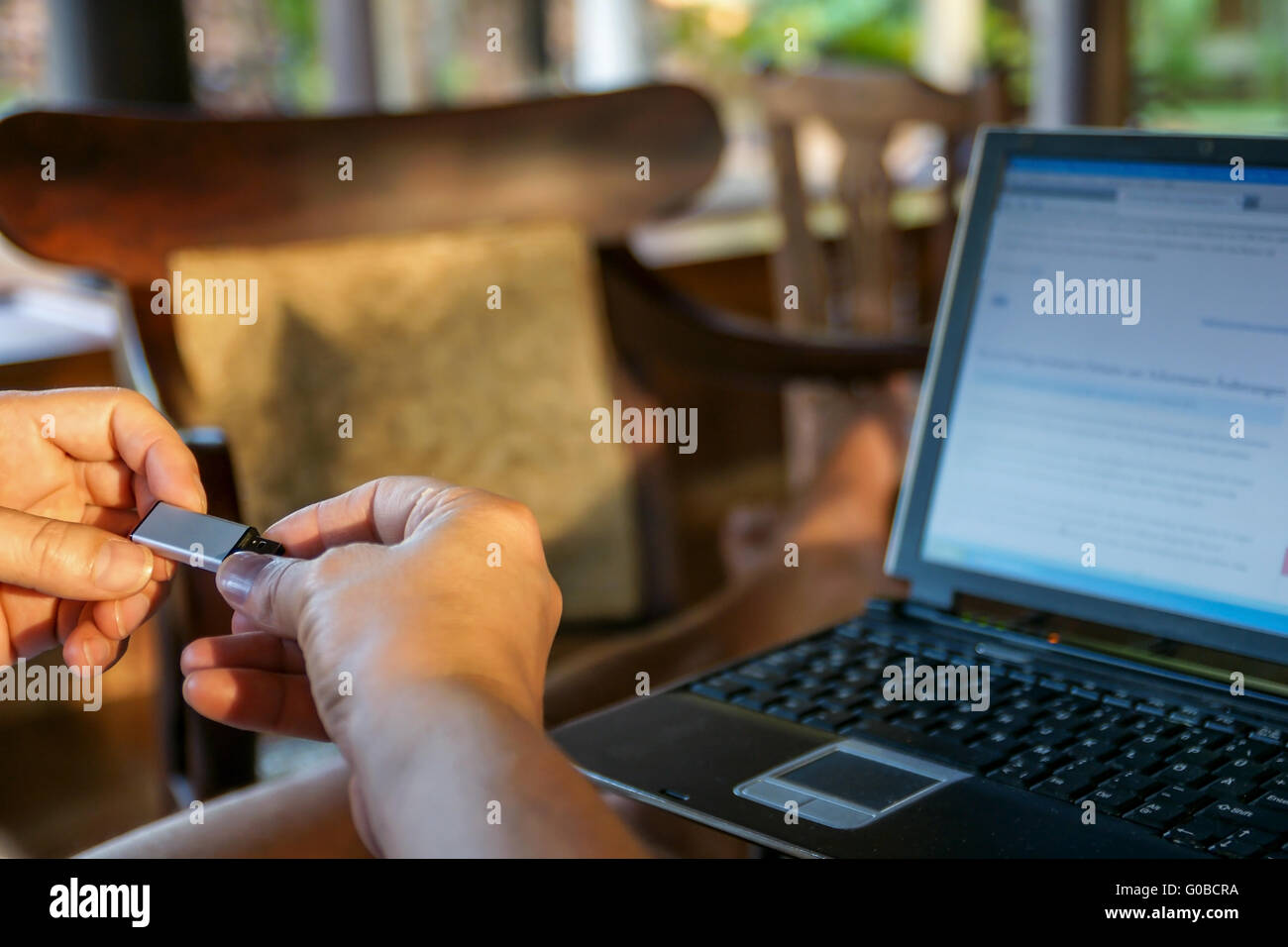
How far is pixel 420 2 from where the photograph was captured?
3.08m

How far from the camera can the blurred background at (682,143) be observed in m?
1.44

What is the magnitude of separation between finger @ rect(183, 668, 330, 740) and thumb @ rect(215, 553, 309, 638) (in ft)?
0.09

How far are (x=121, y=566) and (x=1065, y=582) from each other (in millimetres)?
498

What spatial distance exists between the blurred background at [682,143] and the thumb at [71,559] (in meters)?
0.48

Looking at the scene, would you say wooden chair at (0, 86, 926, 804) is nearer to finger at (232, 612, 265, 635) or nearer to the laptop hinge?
finger at (232, 612, 265, 635)

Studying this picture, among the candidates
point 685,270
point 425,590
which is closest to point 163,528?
point 425,590

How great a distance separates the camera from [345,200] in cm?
127


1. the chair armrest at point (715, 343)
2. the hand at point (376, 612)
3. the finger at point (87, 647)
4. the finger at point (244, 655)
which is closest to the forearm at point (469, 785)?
the hand at point (376, 612)

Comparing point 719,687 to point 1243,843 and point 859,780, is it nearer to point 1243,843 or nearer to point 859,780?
point 859,780

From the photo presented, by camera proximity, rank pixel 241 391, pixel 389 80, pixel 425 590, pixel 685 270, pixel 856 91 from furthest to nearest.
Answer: pixel 389 80
pixel 685 270
pixel 856 91
pixel 241 391
pixel 425 590

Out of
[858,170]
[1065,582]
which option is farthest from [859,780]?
[858,170]

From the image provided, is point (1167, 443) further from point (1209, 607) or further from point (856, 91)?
A: point (856, 91)
